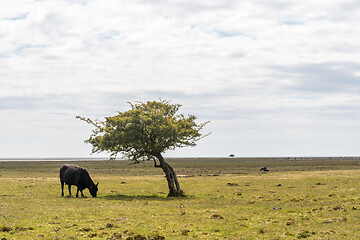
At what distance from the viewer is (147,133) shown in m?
40.2

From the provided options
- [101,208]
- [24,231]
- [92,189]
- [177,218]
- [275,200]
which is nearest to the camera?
[24,231]

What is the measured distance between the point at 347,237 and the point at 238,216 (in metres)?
8.15

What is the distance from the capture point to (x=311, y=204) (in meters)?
30.2

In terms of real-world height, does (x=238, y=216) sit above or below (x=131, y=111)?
below

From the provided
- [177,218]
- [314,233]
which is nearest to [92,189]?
[177,218]

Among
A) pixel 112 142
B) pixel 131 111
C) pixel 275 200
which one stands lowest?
pixel 275 200

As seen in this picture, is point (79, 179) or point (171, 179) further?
point (171, 179)

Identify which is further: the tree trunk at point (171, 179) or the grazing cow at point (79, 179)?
the tree trunk at point (171, 179)

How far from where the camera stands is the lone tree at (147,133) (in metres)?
39.3

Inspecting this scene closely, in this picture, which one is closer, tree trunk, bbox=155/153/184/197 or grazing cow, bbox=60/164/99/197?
grazing cow, bbox=60/164/99/197

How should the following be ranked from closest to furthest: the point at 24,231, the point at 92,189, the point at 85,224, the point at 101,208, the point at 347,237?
the point at 347,237
the point at 24,231
the point at 85,224
the point at 101,208
the point at 92,189

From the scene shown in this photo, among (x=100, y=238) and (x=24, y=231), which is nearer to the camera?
(x=100, y=238)

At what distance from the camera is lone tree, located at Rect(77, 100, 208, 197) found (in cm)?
3934

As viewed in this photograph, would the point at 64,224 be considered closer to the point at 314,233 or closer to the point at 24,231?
the point at 24,231
